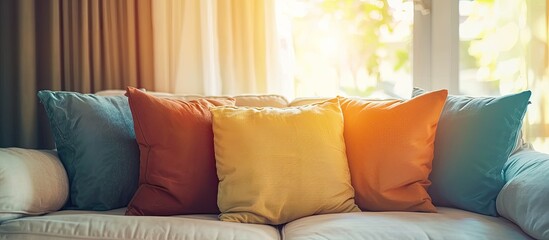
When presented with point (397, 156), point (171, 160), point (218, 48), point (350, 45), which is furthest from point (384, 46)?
point (171, 160)

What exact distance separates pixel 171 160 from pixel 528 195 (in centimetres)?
103

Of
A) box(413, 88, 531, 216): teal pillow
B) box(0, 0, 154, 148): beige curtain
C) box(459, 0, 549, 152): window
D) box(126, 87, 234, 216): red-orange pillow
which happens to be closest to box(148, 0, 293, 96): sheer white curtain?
box(0, 0, 154, 148): beige curtain

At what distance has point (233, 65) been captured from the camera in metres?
2.65

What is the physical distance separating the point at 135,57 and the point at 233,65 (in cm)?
45

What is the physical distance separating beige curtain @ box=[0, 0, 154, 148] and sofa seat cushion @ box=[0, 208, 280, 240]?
1056 mm

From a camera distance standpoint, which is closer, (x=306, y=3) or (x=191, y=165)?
(x=191, y=165)

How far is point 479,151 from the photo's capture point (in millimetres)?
1809

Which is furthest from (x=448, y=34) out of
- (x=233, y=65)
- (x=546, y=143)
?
(x=233, y=65)

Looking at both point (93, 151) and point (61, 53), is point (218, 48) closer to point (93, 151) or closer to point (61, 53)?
point (61, 53)

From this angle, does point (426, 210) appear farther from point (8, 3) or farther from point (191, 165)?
point (8, 3)

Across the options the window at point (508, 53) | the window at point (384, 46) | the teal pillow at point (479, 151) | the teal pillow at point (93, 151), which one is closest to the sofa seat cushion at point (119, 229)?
the teal pillow at point (93, 151)

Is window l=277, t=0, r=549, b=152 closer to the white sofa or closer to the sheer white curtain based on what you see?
the sheer white curtain

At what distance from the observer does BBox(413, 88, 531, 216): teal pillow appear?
1.79 m

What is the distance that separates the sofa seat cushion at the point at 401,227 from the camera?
151 cm
